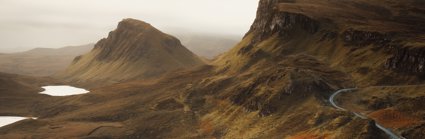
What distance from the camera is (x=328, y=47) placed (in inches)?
6447

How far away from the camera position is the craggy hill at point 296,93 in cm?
9881

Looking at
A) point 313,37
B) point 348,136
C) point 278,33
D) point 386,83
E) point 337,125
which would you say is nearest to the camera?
point 348,136

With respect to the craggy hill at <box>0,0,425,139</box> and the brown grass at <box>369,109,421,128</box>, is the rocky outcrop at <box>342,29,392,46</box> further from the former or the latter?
the brown grass at <box>369,109,421,128</box>

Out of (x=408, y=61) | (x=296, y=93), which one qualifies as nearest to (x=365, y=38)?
(x=408, y=61)

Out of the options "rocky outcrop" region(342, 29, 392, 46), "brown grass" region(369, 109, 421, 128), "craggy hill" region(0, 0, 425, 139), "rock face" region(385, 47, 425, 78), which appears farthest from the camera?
"rocky outcrop" region(342, 29, 392, 46)

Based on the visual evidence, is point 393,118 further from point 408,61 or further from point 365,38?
point 365,38

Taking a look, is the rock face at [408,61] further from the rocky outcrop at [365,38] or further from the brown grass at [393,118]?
the brown grass at [393,118]

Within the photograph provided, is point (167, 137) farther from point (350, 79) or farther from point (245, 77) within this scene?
point (350, 79)

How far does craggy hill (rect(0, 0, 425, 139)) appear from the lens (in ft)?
324

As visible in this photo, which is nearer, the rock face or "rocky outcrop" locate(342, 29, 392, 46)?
the rock face

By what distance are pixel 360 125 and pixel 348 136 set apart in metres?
3.43

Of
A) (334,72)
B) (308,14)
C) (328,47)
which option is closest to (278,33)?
(308,14)

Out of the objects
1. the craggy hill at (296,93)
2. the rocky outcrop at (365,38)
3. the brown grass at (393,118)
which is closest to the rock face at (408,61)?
the craggy hill at (296,93)

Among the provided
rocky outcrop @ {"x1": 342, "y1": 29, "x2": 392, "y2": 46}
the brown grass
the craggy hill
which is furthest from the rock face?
the brown grass
